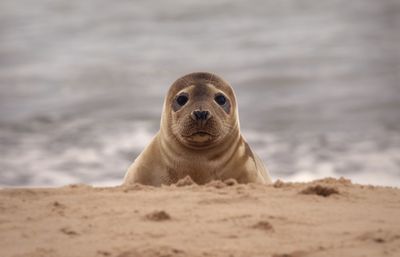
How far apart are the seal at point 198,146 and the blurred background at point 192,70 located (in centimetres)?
614

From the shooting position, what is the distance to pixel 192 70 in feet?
75.9

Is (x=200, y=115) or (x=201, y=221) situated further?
(x=200, y=115)

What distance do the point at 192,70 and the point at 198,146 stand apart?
14.1 metres

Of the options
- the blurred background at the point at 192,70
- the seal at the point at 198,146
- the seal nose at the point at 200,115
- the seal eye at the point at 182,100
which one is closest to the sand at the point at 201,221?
the seal nose at the point at 200,115

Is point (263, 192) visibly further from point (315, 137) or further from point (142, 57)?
point (142, 57)

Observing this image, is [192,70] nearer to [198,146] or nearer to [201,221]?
[198,146]

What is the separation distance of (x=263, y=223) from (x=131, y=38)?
2207cm

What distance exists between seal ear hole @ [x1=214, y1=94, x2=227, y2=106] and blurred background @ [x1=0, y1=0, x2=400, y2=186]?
6.18 metres

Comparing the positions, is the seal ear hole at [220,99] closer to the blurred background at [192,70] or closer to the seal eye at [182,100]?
the seal eye at [182,100]

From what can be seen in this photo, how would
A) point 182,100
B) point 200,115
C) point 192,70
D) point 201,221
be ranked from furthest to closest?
point 192,70 → point 182,100 → point 200,115 → point 201,221

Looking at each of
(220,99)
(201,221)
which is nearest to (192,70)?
(220,99)

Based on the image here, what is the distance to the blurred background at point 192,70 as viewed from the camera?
17.0 m

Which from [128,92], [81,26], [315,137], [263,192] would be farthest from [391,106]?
[263,192]

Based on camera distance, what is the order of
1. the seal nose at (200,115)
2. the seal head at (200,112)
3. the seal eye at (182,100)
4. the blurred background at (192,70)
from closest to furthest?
the seal nose at (200,115)
the seal head at (200,112)
the seal eye at (182,100)
the blurred background at (192,70)
